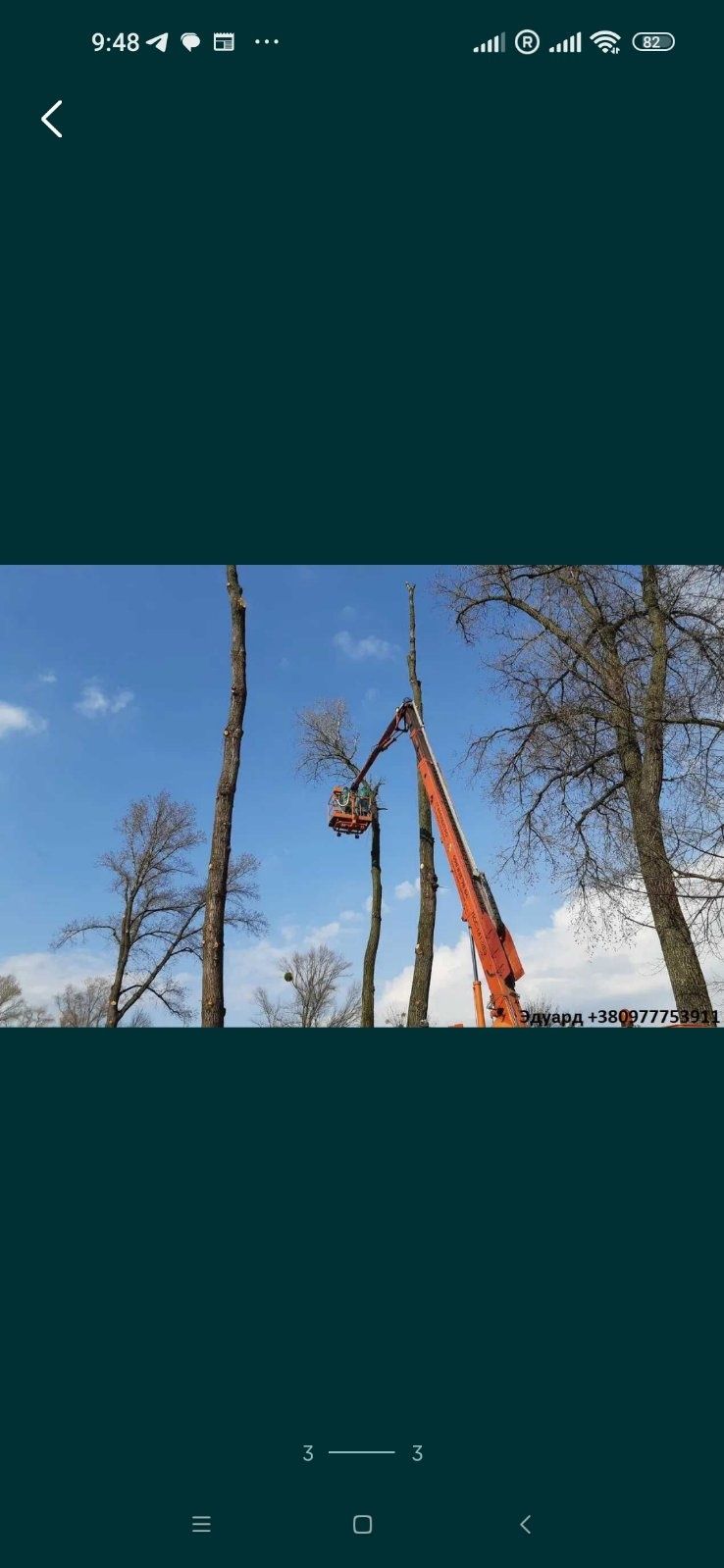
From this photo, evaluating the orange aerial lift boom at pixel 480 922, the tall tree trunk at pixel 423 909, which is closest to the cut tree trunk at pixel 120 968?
the tall tree trunk at pixel 423 909

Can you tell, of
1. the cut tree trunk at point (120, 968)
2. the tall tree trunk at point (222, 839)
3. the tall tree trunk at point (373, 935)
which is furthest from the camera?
the cut tree trunk at point (120, 968)

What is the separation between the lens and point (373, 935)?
53.0 ft

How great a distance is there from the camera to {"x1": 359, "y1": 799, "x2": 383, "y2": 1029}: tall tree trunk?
609 inches

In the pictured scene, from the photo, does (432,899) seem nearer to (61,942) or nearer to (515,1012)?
(515,1012)

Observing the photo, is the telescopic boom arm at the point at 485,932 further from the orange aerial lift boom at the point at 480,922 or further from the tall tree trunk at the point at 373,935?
the tall tree trunk at the point at 373,935

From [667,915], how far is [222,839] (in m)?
4.68

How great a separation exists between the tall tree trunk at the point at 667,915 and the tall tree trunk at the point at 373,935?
6.83 metres

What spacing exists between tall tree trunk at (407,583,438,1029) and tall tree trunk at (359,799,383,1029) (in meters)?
2.04

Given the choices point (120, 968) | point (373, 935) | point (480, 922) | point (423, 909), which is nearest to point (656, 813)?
point (480, 922)

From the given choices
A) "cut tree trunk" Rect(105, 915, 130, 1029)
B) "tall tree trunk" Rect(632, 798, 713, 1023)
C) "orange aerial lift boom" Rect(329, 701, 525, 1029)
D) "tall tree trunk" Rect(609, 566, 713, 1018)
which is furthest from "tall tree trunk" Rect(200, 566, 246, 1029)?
"cut tree trunk" Rect(105, 915, 130, 1029)

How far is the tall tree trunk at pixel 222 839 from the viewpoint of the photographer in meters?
6.07
